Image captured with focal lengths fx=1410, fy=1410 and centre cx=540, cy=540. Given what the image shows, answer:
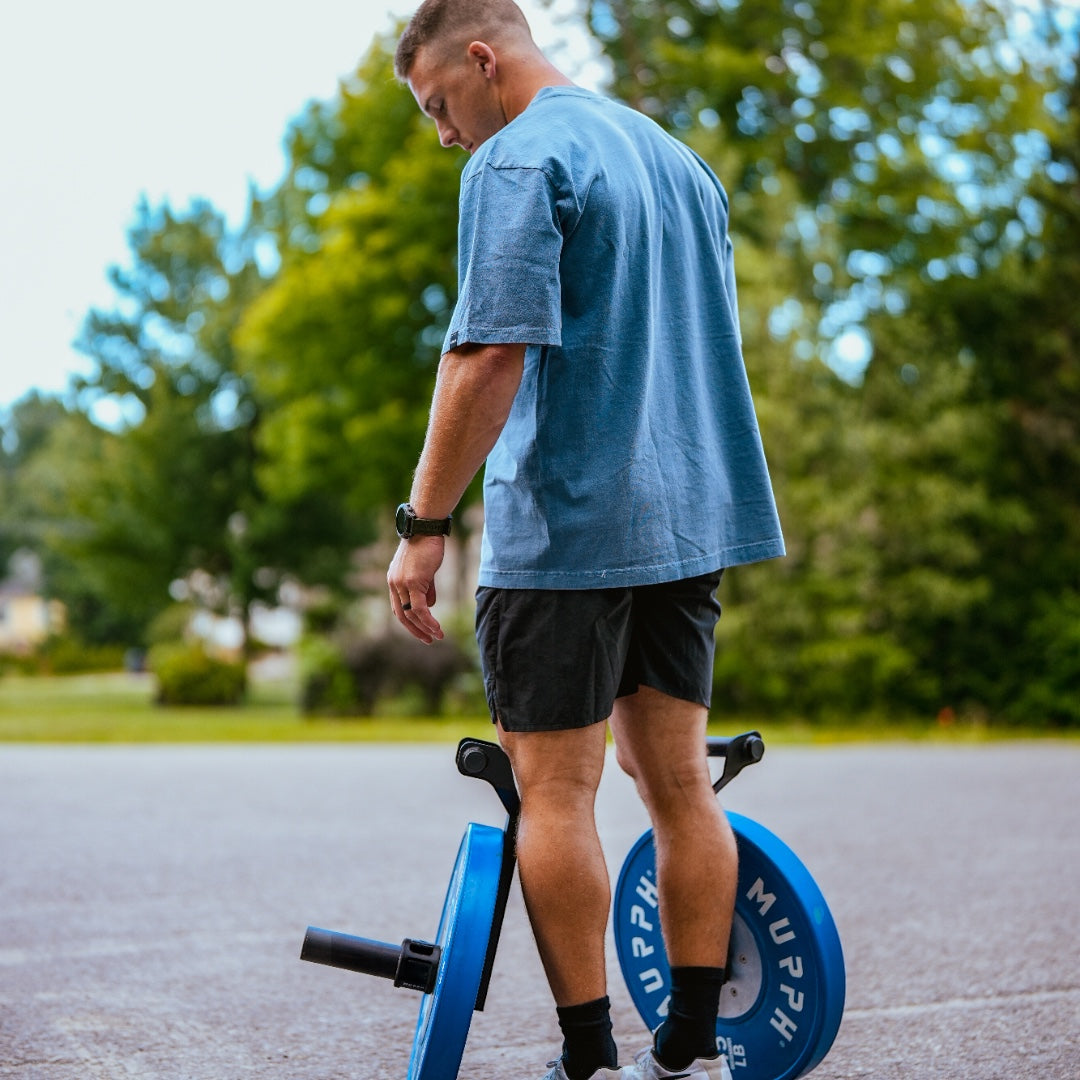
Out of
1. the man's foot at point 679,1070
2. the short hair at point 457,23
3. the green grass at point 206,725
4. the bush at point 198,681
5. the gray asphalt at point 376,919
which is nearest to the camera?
the man's foot at point 679,1070

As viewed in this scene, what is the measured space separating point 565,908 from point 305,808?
5.38 meters

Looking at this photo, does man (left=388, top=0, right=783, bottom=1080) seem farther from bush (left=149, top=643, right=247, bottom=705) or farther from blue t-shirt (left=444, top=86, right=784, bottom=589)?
bush (left=149, top=643, right=247, bottom=705)

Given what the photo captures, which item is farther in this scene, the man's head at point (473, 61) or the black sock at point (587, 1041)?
the man's head at point (473, 61)

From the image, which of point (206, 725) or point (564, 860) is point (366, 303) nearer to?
point (206, 725)

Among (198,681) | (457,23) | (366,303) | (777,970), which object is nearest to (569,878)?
(777,970)

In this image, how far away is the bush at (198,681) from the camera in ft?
83.3

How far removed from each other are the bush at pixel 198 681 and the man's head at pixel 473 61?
78.7 ft

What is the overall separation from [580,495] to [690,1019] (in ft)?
2.85

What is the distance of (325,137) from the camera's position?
25.0m

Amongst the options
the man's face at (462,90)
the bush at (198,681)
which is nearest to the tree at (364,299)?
the bush at (198,681)

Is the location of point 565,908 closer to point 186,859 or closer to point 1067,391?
point 186,859

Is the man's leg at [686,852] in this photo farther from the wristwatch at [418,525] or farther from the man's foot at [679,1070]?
the wristwatch at [418,525]

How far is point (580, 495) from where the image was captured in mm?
2219

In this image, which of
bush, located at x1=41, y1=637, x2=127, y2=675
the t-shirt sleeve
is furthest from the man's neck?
bush, located at x1=41, y1=637, x2=127, y2=675
